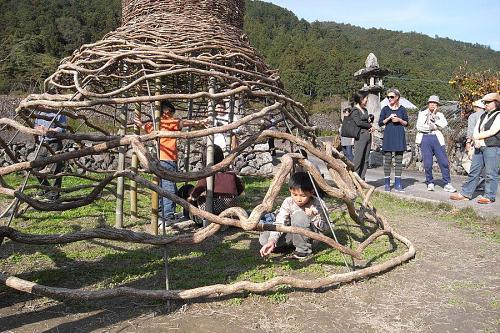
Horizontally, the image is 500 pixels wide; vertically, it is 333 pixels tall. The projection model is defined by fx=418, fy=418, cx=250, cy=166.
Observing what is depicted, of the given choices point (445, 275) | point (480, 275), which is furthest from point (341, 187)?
point (480, 275)

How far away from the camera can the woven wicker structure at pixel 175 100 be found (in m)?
2.55

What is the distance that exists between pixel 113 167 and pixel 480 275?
9433 mm

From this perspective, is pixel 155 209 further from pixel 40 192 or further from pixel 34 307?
pixel 40 192

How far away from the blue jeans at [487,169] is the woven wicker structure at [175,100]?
264 cm

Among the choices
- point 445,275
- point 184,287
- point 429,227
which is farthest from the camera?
point 429,227

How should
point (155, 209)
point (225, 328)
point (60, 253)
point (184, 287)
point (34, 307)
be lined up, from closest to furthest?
point (225, 328), point (34, 307), point (184, 287), point (60, 253), point (155, 209)

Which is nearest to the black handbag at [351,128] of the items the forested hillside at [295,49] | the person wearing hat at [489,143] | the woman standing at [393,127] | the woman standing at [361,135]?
the woman standing at [361,135]

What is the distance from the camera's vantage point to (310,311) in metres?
2.62

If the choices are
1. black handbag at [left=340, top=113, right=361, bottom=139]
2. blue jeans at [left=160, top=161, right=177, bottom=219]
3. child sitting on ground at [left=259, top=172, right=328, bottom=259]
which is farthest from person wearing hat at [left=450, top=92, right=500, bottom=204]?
blue jeans at [left=160, top=161, right=177, bottom=219]

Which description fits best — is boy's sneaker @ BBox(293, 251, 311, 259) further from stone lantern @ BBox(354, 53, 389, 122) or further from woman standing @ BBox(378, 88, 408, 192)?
stone lantern @ BBox(354, 53, 389, 122)

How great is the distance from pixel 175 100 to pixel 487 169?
4.77 metres

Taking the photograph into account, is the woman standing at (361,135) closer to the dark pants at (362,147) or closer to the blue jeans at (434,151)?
the dark pants at (362,147)

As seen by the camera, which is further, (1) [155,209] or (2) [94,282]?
(1) [155,209]

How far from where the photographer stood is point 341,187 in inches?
137
